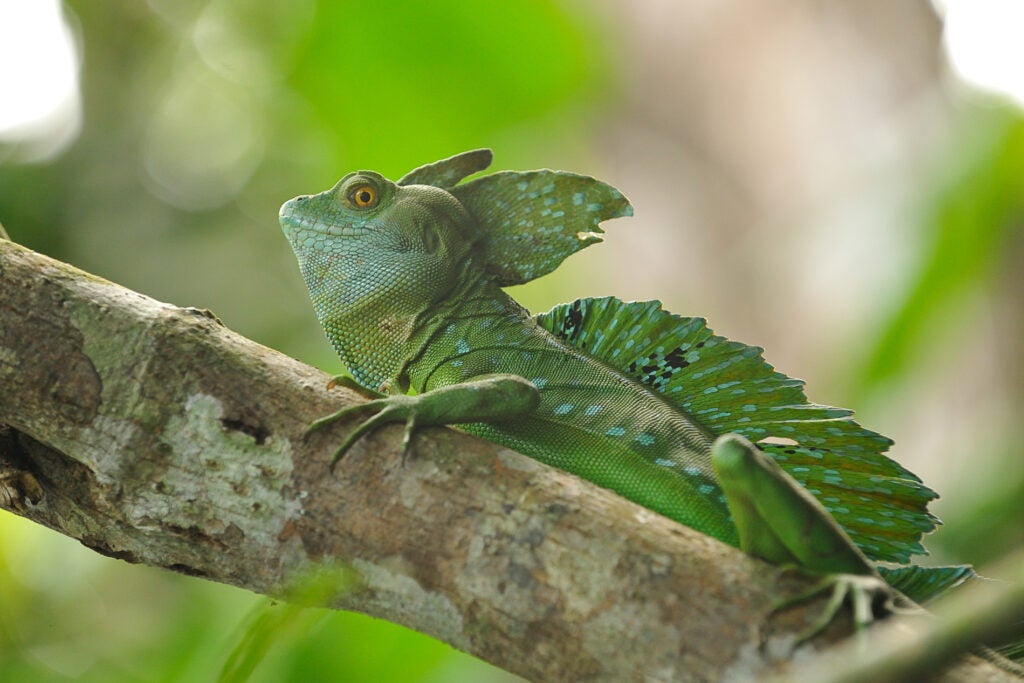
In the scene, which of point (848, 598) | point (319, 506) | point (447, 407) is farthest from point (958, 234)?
point (319, 506)

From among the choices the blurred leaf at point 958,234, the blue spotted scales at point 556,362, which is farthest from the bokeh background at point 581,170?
the blue spotted scales at point 556,362

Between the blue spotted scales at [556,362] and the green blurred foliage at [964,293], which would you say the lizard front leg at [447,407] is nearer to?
the blue spotted scales at [556,362]

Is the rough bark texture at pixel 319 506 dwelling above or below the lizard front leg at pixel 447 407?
below

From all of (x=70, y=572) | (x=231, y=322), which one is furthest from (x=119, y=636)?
(x=231, y=322)

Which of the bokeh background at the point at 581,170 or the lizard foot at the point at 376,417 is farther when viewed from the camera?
the bokeh background at the point at 581,170

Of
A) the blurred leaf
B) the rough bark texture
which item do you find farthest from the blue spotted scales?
the blurred leaf

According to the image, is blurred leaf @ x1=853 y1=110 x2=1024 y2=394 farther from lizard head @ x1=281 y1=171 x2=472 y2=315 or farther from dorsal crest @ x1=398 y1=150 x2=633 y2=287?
lizard head @ x1=281 y1=171 x2=472 y2=315
